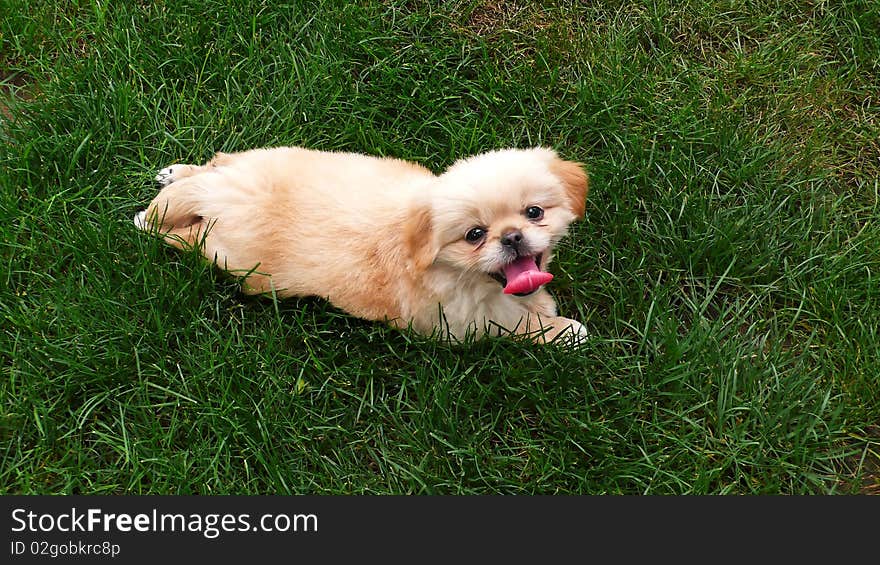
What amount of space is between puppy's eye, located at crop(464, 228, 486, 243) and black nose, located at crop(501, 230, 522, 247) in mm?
83

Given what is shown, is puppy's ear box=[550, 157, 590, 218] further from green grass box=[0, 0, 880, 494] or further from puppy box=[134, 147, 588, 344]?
green grass box=[0, 0, 880, 494]

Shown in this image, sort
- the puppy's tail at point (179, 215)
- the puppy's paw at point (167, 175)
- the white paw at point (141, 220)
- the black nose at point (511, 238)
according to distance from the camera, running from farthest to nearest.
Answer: the puppy's paw at point (167, 175)
the white paw at point (141, 220)
the puppy's tail at point (179, 215)
the black nose at point (511, 238)

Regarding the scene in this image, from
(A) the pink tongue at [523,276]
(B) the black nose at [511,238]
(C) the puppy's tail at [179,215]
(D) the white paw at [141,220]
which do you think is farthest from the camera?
(D) the white paw at [141,220]

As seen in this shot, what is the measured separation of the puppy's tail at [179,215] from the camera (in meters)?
2.81

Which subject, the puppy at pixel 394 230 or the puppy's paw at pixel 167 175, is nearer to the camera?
the puppy at pixel 394 230

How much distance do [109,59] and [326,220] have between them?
1517 millimetres

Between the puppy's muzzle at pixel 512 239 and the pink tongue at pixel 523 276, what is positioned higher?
the puppy's muzzle at pixel 512 239

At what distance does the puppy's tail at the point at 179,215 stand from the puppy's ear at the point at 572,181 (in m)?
1.23

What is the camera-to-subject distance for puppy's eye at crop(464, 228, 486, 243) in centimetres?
242

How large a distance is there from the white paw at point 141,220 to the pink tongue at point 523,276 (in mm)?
1407

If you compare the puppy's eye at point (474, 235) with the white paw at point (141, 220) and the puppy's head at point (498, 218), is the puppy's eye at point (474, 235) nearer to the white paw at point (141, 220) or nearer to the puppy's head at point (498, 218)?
the puppy's head at point (498, 218)

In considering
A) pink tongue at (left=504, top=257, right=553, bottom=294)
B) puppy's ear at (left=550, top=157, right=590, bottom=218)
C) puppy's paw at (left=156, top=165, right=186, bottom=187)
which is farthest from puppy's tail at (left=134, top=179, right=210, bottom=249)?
puppy's ear at (left=550, top=157, right=590, bottom=218)

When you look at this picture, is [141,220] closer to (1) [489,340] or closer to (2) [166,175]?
(2) [166,175]

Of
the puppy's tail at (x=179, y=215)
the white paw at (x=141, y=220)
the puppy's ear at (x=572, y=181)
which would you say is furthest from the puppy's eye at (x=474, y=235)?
the white paw at (x=141, y=220)
